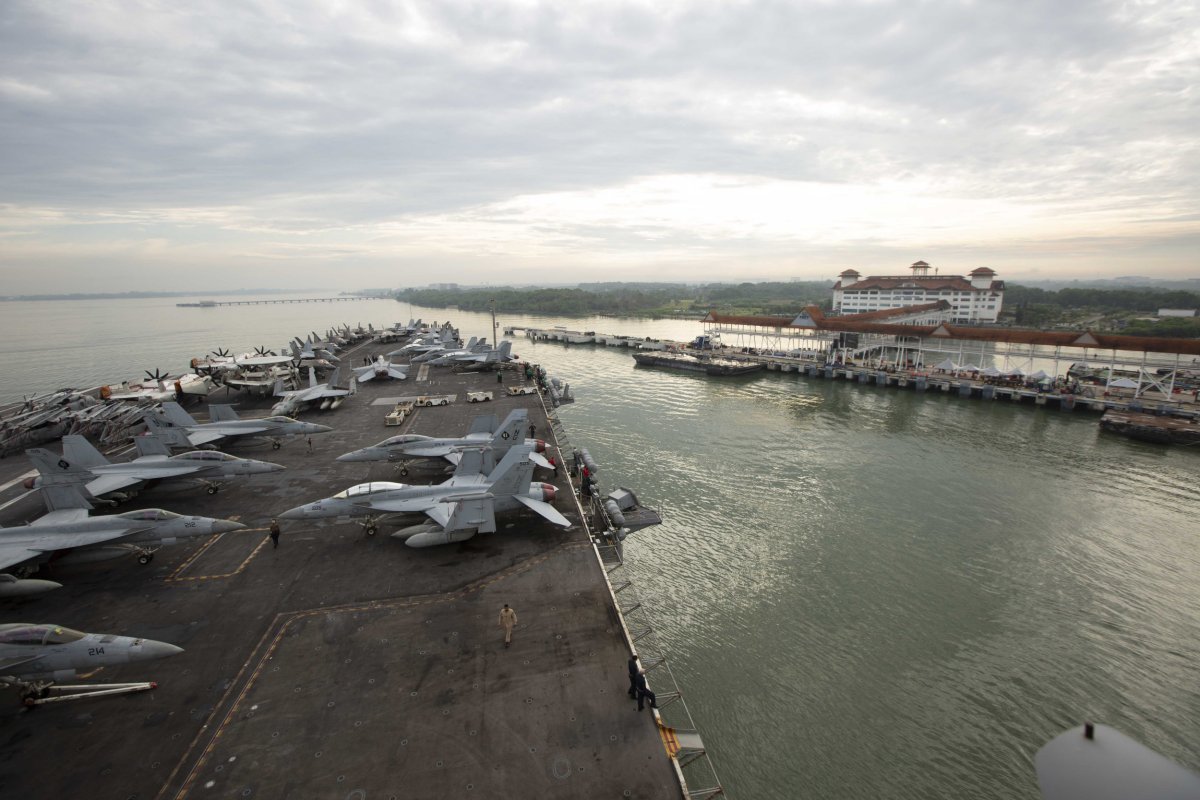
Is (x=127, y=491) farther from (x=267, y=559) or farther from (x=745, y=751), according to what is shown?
(x=745, y=751)

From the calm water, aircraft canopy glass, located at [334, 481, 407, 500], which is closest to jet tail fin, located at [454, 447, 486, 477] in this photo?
aircraft canopy glass, located at [334, 481, 407, 500]

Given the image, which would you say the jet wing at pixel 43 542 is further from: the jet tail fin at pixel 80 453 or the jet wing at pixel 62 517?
the jet tail fin at pixel 80 453

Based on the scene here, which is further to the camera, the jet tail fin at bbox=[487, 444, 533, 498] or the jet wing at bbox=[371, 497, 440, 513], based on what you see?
the jet tail fin at bbox=[487, 444, 533, 498]

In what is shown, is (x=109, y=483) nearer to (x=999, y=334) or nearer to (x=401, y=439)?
(x=401, y=439)

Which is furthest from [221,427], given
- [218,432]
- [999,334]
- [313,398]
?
[999,334]

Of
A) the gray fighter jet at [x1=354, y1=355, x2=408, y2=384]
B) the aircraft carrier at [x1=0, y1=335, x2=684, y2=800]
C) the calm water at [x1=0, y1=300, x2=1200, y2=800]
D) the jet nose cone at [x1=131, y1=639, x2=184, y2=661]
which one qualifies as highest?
the gray fighter jet at [x1=354, y1=355, x2=408, y2=384]

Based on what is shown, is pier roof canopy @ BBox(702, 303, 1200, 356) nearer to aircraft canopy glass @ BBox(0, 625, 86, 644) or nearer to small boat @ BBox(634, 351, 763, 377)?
small boat @ BBox(634, 351, 763, 377)

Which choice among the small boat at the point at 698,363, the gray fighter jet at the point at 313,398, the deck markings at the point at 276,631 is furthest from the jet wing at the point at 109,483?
the small boat at the point at 698,363

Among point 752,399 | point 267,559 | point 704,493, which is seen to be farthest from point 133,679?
point 752,399
